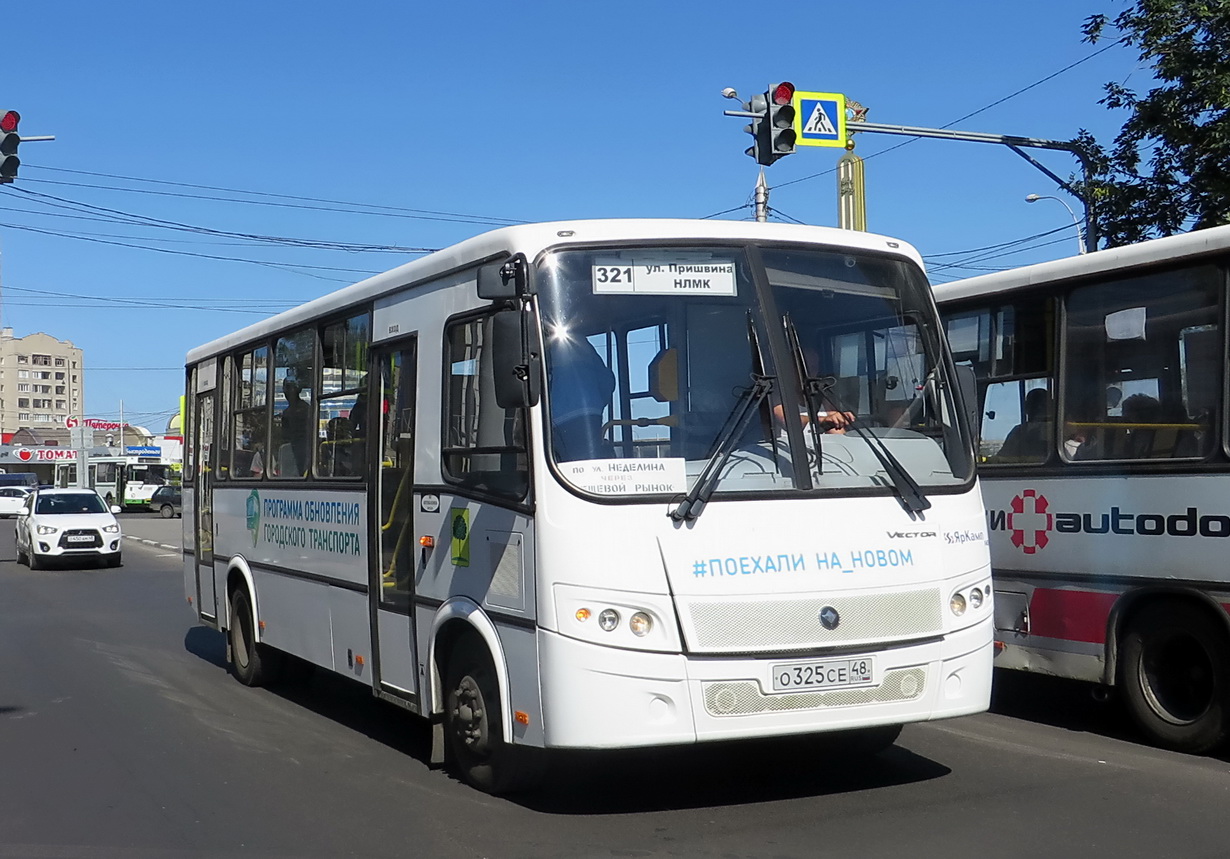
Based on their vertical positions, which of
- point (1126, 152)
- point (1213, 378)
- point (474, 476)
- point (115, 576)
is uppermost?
point (1126, 152)

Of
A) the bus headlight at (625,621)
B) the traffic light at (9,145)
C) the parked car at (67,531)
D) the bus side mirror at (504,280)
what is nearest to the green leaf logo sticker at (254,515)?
the bus side mirror at (504,280)

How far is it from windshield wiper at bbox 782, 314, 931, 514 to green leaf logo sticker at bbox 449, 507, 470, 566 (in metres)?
1.79

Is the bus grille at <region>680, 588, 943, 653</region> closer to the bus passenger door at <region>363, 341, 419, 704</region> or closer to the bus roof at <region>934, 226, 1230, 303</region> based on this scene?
the bus passenger door at <region>363, 341, 419, 704</region>

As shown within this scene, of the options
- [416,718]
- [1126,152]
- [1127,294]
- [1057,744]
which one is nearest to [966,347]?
[1127,294]

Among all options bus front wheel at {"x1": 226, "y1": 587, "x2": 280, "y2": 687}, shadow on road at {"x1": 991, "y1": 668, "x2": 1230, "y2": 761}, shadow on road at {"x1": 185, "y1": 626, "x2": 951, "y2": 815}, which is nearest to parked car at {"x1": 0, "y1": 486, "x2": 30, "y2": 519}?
bus front wheel at {"x1": 226, "y1": 587, "x2": 280, "y2": 687}

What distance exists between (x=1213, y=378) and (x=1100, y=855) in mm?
3139

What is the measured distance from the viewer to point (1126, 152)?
16.7 meters

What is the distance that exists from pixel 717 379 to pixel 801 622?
118 cm

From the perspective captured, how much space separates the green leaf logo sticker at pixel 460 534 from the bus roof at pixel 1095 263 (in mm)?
4169

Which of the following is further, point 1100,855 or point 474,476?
point 474,476

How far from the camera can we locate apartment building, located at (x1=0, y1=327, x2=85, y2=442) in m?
174

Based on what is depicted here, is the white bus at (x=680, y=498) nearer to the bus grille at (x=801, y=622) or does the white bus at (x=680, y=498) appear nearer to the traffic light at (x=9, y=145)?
the bus grille at (x=801, y=622)

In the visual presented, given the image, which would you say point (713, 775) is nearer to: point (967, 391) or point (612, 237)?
point (967, 391)

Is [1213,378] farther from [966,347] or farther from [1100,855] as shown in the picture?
[1100,855]
